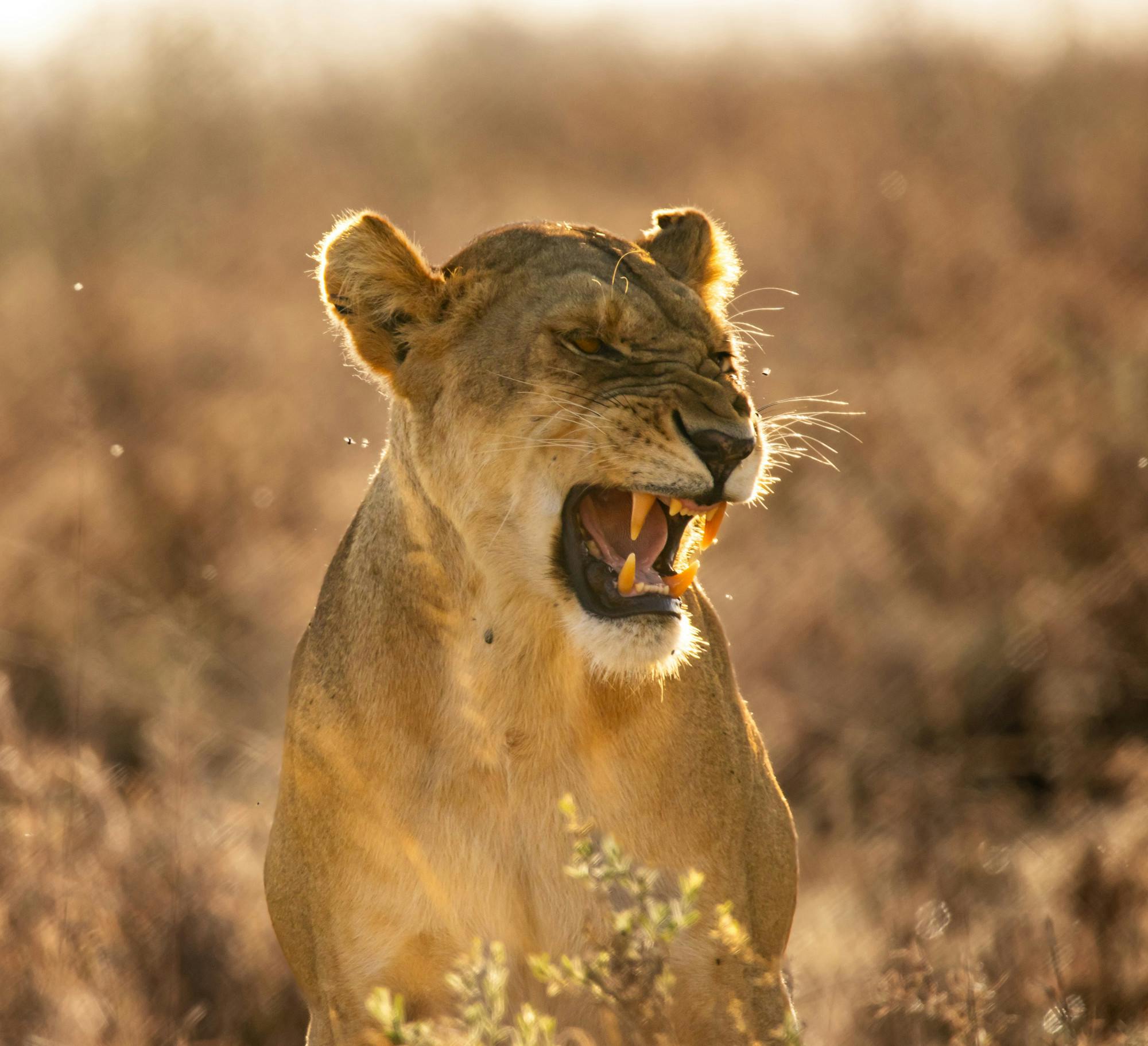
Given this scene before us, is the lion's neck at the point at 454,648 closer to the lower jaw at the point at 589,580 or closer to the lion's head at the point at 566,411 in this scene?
the lion's head at the point at 566,411

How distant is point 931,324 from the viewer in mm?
14391

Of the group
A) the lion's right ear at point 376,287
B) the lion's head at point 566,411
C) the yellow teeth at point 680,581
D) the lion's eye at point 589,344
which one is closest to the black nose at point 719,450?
the lion's head at point 566,411

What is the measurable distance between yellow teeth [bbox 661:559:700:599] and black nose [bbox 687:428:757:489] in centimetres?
26

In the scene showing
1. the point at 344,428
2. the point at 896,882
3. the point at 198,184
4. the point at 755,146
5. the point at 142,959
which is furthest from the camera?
the point at 198,184

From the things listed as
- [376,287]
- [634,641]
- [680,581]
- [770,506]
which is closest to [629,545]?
[680,581]

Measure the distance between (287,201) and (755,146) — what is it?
19.9ft

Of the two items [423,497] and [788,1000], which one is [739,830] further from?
[423,497]

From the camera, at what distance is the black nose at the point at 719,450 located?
3607 mm

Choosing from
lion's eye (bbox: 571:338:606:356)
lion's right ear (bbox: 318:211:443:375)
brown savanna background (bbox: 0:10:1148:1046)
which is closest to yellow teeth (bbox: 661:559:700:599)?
lion's eye (bbox: 571:338:606:356)

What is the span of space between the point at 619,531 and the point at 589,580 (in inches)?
6.9

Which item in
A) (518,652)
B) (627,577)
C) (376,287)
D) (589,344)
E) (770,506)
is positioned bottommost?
(770,506)

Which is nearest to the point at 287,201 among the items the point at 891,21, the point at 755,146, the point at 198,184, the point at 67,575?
the point at 198,184

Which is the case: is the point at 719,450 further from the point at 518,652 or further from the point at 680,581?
the point at 518,652

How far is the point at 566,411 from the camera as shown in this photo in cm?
378
